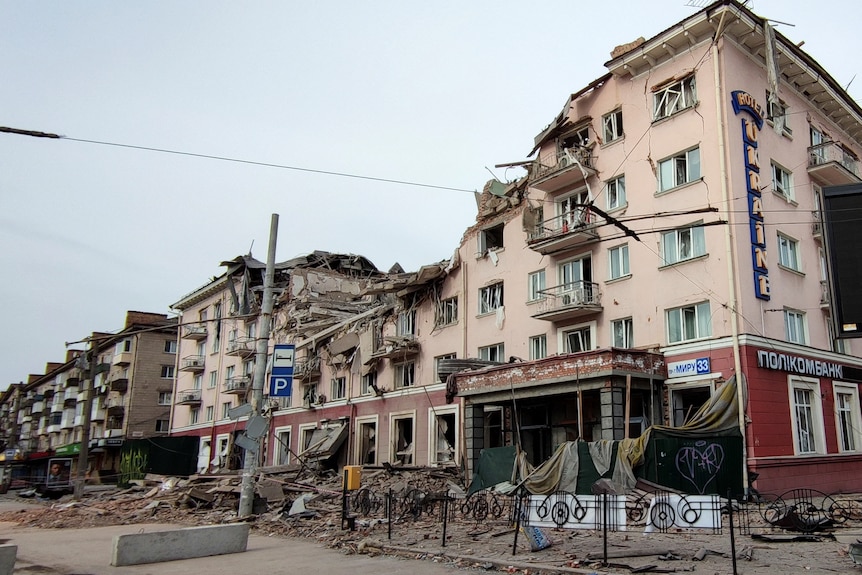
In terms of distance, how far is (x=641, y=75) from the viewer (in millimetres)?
26281

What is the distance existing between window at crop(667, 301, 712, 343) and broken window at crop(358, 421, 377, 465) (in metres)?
17.7

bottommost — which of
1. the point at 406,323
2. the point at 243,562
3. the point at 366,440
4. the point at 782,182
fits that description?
the point at 243,562

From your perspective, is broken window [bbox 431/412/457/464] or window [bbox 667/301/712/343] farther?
broken window [bbox 431/412/457/464]

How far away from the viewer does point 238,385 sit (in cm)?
4834

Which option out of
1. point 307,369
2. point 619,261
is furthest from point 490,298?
point 307,369

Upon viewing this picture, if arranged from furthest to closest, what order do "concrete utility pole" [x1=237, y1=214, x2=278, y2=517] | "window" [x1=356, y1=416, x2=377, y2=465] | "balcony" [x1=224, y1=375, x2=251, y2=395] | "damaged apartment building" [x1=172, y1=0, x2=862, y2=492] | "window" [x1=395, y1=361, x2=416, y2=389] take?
"balcony" [x1=224, y1=375, x2=251, y2=395], "window" [x1=356, y1=416, x2=377, y2=465], "window" [x1=395, y1=361, x2=416, y2=389], "damaged apartment building" [x1=172, y1=0, x2=862, y2=492], "concrete utility pole" [x1=237, y1=214, x2=278, y2=517]

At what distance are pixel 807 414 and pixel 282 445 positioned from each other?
2932 centimetres

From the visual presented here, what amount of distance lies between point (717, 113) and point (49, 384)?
88.4 m

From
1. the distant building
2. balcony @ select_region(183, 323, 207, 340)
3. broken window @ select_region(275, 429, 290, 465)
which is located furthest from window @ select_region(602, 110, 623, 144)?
the distant building

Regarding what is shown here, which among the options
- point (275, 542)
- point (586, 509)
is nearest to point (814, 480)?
point (586, 509)

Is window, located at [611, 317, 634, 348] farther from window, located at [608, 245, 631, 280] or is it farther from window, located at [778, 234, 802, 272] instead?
window, located at [778, 234, 802, 272]

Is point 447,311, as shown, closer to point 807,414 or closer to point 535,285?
point 535,285

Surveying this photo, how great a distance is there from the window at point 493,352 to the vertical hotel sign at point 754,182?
10.8m

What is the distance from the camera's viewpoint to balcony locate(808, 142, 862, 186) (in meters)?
26.4
